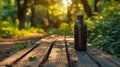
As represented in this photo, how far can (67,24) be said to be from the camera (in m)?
29.7

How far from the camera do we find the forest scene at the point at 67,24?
335 inches

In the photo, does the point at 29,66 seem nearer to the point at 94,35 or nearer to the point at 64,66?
the point at 64,66

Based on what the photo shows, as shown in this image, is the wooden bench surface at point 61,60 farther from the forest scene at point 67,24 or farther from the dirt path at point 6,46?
the dirt path at point 6,46

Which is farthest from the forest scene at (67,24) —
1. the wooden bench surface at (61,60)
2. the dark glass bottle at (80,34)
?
the wooden bench surface at (61,60)

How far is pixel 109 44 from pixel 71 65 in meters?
4.13

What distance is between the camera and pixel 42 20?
60688 millimetres

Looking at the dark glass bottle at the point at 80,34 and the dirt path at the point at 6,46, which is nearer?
the dark glass bottle at the point at 80,34

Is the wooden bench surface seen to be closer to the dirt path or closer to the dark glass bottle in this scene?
the dark glass bottle

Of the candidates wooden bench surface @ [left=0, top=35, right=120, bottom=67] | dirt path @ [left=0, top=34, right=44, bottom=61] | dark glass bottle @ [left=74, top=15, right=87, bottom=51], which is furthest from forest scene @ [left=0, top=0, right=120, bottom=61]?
wooden bench surface @ [left=0, top=35, right=120, bottom=67]

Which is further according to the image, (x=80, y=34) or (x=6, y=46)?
(x=6, y=46)

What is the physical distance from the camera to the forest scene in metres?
8.50

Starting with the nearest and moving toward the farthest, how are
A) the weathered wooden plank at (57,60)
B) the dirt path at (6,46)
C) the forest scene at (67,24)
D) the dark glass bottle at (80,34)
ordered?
the weathered wooden plank at (57,60) → the dark glass bottle at (80,34) → the dirt path at (6,46) → the forest scene at (67,24)

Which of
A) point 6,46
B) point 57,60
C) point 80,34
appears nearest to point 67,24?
point 6,46

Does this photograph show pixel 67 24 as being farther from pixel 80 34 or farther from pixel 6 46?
pixel 80 34
